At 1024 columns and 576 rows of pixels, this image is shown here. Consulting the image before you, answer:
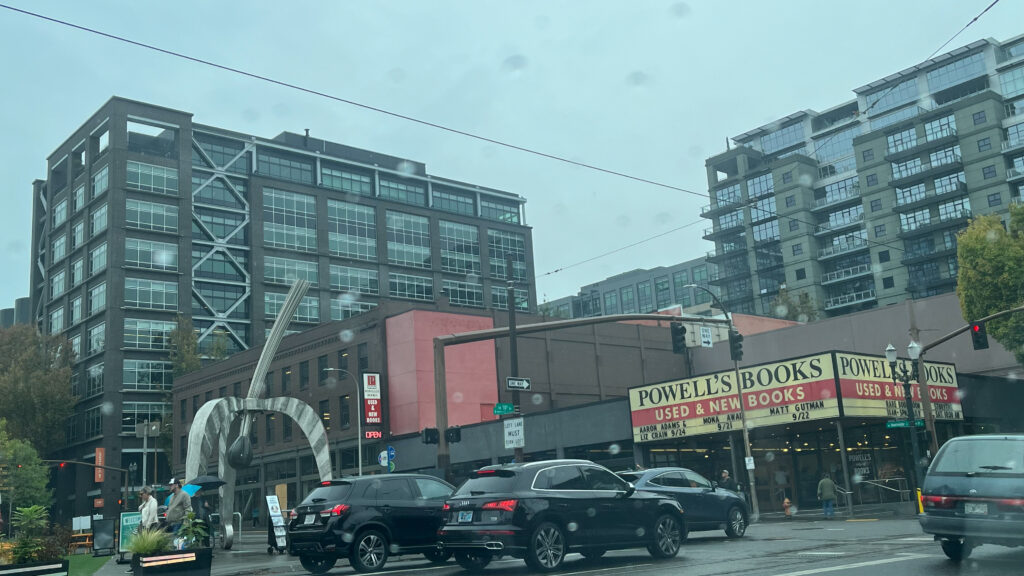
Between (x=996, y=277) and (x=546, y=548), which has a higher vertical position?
(x=996, y=277)

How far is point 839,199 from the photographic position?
10375cm

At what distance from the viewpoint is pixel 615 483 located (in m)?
15.3

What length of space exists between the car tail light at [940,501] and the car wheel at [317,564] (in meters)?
9.95

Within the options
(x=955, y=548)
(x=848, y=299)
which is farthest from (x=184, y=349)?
(x=955, y=548)

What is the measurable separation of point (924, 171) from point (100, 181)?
84.0 meters

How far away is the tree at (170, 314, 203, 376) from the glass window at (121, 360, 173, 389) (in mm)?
2083

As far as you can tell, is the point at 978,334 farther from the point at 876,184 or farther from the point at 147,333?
the point at 876,184

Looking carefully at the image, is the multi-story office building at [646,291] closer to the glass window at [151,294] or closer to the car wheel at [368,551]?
the glass window at [151,294]

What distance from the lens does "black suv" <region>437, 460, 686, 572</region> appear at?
44.6 feet

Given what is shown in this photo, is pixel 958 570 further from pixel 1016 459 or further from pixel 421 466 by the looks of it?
pixel 421 466

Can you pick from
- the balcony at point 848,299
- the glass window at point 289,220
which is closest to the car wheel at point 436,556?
the glass window at point 289,220

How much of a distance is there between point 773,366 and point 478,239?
7338cm

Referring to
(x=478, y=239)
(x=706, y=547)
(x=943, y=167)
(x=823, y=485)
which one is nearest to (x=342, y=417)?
(x=823, y=485)

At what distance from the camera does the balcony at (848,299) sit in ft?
330
